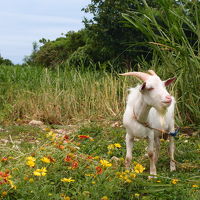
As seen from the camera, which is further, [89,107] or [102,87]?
[102,87]

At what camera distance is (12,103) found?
28.3ft

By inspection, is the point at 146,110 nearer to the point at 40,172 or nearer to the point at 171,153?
the point at 171,153

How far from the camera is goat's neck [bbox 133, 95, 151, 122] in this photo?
366 centimetres

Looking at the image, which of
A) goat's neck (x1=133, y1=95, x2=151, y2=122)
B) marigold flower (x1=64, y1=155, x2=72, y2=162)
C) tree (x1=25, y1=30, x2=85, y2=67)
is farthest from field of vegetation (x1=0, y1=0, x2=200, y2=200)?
tree (x1=25, y1=30, x2=85, y2=67)

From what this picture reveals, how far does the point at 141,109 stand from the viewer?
3693 mm

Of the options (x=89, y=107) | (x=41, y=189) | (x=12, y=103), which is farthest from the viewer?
(x=12, y=103)

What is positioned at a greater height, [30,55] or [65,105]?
[30,55]

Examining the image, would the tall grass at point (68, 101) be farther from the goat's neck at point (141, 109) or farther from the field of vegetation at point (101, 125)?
the goat's neck at point (141, 109)

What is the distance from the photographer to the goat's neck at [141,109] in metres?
3.66

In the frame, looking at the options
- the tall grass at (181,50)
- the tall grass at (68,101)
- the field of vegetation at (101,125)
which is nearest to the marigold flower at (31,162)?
the field of vegetation at (101,125)

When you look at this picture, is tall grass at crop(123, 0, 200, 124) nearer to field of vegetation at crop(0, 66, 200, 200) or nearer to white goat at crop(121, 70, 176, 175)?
field of vegetation at crop(0, 66, 200, 200)

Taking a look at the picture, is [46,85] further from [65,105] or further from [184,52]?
[184,52]

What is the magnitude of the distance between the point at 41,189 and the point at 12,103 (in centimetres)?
602

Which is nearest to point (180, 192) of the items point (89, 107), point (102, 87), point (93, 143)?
point (93, 143)
